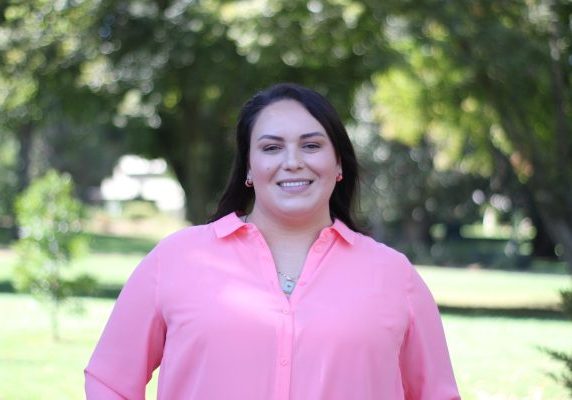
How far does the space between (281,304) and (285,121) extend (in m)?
0.55

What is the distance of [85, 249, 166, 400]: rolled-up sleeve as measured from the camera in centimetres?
285

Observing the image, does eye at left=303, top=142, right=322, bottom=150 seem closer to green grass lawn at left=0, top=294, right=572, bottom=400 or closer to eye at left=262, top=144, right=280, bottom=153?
eye at left=262, top=144, right=280, bottom=153

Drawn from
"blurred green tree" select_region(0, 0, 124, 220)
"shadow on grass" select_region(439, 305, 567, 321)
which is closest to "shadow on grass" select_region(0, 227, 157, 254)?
"blurred green tree" select_region(0, 0, 124, 220)

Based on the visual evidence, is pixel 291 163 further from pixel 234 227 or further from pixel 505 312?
pixel 505 312

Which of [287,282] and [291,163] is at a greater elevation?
[291,163]

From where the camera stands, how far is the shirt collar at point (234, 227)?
2.96 meters

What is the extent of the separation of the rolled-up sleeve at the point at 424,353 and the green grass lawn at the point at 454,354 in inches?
143

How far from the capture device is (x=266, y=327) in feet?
8.97

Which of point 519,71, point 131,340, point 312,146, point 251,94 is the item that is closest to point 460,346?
point 519,71

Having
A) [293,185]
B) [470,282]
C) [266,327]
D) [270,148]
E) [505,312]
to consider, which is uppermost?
[270,148]

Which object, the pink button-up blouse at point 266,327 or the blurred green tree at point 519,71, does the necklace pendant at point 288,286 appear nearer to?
the pink button-up blouse at point 266,327

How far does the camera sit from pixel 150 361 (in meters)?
2.91

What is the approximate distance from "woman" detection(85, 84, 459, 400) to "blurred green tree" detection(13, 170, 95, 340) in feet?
33.7

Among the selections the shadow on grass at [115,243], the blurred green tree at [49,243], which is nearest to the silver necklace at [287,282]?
the blurred green tree at [49,243]
